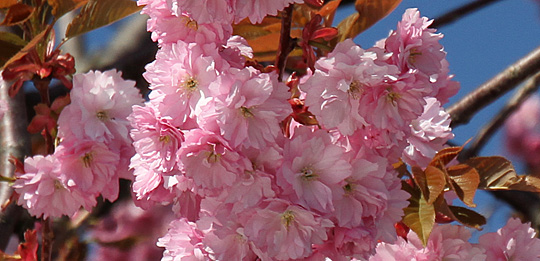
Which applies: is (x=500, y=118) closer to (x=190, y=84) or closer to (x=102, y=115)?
(x=102, y=115)

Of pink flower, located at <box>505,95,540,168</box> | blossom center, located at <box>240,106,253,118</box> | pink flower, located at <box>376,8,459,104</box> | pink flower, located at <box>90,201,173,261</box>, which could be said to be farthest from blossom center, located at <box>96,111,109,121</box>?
pink flower, located at <box>505,95,540,168</box>

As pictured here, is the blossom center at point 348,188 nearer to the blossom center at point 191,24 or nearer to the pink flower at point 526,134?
the blossom center at point 191,24

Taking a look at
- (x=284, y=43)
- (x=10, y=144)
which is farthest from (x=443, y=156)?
(x=10, y=144)

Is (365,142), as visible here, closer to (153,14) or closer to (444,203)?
(444,203)

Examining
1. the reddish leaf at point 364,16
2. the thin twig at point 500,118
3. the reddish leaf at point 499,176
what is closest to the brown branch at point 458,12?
the thin twig at point 500,118

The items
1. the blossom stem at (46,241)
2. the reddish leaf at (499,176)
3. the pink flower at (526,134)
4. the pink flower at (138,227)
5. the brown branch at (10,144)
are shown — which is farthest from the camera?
the pink flower at (526,134)

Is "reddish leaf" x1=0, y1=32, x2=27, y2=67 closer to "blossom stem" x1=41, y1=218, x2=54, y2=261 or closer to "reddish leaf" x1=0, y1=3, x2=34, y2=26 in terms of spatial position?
"reddish leaf" x1=0, y1=3, x2=34, y2=26
